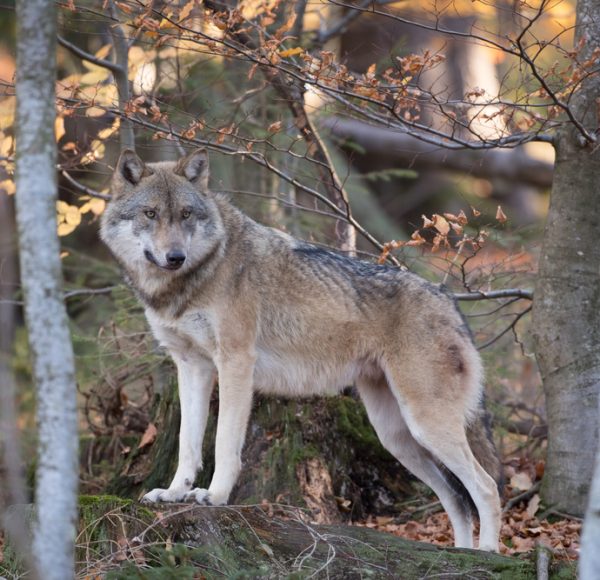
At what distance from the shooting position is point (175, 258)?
5.55 m

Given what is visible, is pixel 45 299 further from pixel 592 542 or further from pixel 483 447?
pixel 483 447

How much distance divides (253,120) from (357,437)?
13.3 feet

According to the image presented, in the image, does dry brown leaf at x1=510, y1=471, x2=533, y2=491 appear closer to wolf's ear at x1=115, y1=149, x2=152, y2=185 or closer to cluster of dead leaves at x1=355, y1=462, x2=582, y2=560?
cluster of dead leaves at x1=355, y1=462, x2=582, y2=560

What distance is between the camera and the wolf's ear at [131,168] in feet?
19.2

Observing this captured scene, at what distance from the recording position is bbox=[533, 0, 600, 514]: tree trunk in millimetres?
6465

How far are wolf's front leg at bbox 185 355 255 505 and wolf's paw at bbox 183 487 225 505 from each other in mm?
100

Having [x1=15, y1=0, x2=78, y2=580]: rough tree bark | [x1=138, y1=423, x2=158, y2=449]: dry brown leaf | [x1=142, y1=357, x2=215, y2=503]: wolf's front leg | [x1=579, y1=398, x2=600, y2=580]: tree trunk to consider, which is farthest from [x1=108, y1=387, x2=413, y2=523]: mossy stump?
[x1=579, y1=398, x2=600, y2=580]: tree trunk

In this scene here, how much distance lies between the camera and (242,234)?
618 cm

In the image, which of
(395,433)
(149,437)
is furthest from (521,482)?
(149,437)

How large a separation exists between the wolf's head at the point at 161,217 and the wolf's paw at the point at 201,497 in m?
1.50

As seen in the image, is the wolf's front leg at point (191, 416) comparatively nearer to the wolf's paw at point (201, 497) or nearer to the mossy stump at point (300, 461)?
the wolf's paw at point (201, 497)

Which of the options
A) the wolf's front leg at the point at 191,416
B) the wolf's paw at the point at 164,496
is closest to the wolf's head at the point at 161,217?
Result: the wolf's front leg at the point at 191,416

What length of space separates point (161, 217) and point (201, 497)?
1.92m

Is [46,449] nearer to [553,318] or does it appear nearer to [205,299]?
[205,299]
